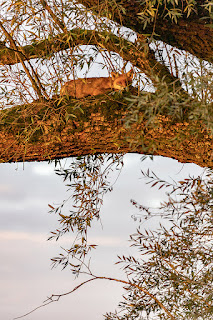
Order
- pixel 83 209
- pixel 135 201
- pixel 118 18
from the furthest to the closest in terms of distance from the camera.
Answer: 1. pixel 83 209
2. pixel 135 201
3. pixel 118 18

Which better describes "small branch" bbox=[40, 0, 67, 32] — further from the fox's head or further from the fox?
the fox's head

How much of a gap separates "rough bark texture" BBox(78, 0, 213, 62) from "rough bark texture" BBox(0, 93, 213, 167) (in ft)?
2.09

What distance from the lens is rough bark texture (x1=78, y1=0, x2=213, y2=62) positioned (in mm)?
4352

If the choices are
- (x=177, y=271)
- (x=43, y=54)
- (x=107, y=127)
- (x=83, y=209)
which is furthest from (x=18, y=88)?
(x=177, y=271)

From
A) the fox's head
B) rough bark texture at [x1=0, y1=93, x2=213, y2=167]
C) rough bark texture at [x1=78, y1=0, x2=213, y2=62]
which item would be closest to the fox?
the fox's head

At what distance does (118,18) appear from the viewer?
4.41m

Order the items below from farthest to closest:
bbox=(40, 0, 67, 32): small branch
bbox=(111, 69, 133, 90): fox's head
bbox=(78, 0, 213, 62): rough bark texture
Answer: bbox=(111, 69, 133, 90): fox's head, bbox=(40, 0, 67, 32): small branch, bbox=(78, 0, 213, 62): rough bark texture

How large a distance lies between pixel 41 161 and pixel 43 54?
97 cm

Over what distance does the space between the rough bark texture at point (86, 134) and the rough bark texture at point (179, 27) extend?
2.09 feet

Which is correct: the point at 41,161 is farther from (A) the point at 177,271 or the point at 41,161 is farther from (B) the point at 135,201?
(A) the point at 177,271

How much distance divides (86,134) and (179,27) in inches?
46.5

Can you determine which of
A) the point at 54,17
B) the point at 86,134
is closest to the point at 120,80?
the point at 86,134

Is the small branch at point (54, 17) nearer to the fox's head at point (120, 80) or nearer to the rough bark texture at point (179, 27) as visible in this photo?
the rough bark texture at point (179, 27)

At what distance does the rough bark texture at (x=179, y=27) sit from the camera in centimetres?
435
